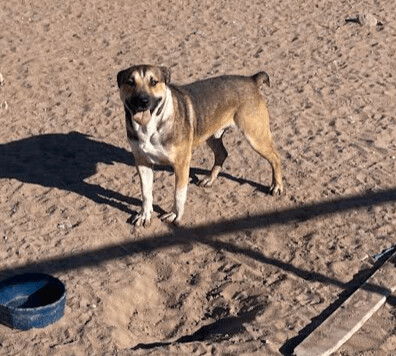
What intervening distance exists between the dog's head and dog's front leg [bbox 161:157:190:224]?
667 mm

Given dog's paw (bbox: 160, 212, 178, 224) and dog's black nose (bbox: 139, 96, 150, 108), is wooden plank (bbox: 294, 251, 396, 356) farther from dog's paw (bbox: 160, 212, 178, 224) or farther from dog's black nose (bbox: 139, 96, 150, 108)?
dog's black nose (bbox: 139, 96, 150, 108)

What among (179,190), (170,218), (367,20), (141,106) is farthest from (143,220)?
(367,20)

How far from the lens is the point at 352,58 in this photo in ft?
38.0

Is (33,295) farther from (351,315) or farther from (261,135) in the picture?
(261,135)

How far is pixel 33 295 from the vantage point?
6.87 metres

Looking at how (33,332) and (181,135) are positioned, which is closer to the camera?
(33,332)

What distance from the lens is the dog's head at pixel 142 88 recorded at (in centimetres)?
718

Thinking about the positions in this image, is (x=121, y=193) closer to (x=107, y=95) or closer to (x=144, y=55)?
(x=107, y=95)

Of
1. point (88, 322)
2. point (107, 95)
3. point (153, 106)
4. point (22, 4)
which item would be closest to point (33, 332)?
point (88, 322)

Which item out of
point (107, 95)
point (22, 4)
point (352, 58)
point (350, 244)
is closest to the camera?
point (350, 244)

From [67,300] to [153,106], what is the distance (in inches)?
68.2

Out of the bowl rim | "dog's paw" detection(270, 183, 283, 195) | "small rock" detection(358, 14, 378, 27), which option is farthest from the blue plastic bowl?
"small rock" detection(358, 14, 378, 27)

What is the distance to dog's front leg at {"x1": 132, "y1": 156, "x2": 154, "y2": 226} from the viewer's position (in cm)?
796

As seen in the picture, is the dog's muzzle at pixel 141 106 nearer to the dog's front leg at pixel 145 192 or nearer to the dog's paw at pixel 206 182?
the dog's front leg at pixel 145 192
